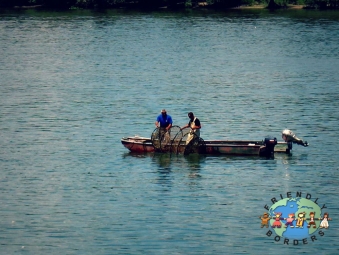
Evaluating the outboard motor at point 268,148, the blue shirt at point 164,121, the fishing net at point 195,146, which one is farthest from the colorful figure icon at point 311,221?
the blue shirt at point 164,121

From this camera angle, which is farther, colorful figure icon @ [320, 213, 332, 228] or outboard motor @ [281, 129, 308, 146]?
outboard motor @ [281, 129, 308, 146]

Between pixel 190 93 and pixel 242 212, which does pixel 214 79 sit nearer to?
pixel 190 93

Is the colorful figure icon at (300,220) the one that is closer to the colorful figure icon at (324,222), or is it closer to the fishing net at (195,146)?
the colorful figure icon at (324,222)

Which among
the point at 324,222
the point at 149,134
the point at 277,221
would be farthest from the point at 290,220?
the point at 149,134

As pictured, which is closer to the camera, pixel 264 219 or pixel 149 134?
pixel 264 219

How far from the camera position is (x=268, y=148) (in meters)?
46.0

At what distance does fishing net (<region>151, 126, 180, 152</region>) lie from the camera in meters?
46.2

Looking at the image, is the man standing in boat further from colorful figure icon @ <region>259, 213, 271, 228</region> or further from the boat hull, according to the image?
colorful figure icon @ <region>259, 213, 271, 228</region>

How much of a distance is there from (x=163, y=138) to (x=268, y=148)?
4964mm

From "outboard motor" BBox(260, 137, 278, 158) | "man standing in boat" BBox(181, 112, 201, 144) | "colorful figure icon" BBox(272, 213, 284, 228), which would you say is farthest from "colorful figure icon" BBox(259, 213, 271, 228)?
"man standing in boat" BBox(181, 112, 201, 144)

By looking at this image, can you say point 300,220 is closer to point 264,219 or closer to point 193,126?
point 264,219

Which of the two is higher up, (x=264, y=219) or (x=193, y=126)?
(x=193, y=126)

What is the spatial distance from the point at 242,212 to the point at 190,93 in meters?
30.8

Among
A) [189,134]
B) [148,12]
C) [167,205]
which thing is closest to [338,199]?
[167,205]
